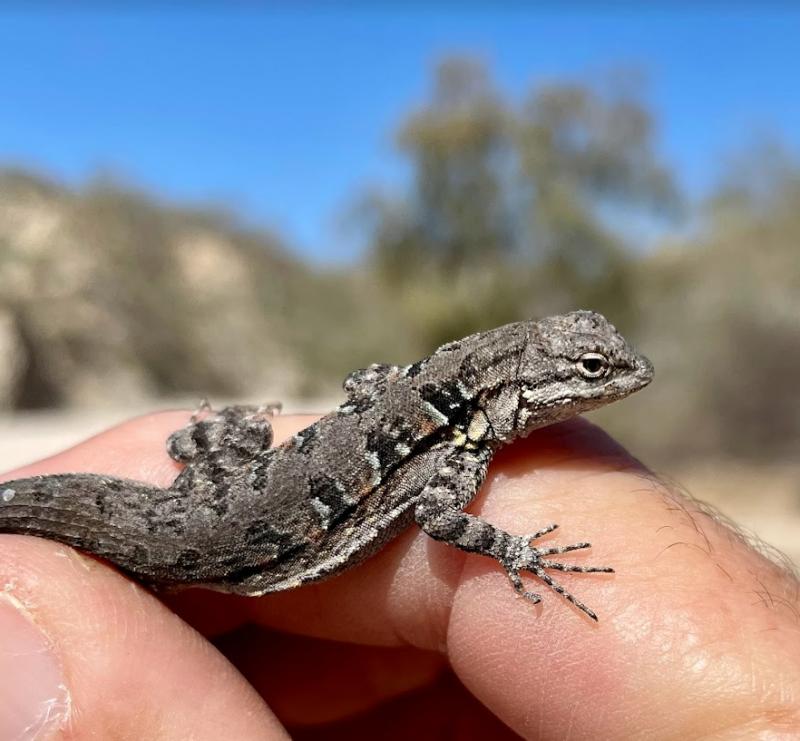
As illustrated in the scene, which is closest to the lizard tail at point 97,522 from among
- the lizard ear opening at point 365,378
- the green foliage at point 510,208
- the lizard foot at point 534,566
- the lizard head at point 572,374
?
the lizard ear opening at point 365,378

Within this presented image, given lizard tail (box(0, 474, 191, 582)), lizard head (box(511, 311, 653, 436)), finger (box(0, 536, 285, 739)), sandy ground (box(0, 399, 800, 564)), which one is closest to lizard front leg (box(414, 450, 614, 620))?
lizard head (box(511, 311, 653, 436))

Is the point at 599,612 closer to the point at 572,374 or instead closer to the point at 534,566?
the point at 534,566

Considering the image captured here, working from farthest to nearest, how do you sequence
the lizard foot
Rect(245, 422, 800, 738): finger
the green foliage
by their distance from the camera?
the green foliage < the lizard foot < Rect(245, 422, 800, 738): finger

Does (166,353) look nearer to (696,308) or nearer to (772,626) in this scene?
(696,308)

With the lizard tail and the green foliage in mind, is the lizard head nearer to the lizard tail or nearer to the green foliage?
the lizard tail

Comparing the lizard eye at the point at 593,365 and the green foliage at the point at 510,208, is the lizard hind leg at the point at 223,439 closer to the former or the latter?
the lizard eye at the point at 593,365

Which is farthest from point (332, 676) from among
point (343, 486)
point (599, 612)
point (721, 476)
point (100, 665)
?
point (721, 476)
